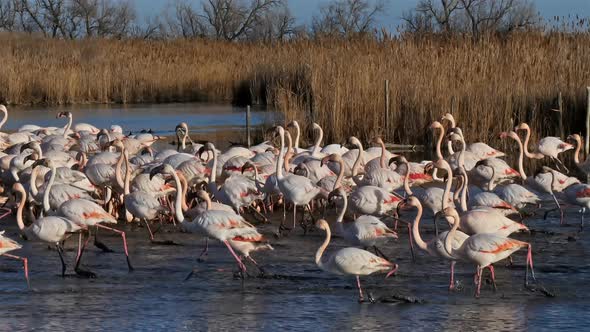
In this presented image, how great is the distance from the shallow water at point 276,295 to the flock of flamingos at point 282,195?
0.72 ft

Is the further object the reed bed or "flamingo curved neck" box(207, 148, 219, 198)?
the reed bed

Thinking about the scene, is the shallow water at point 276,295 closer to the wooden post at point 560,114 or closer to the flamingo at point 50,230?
the flamingo at point 50,230

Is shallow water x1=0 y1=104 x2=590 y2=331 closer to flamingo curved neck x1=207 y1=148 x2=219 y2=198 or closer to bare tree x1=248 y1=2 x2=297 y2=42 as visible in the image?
flamingo curved neck x1=207 y1=148 x2=219 y2=198

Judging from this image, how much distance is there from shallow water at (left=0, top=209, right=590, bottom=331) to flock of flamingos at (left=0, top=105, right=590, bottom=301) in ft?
0.72

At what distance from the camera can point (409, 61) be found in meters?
19.4

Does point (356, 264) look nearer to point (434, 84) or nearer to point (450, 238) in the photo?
point (450, 238)

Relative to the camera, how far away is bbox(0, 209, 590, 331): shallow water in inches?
303

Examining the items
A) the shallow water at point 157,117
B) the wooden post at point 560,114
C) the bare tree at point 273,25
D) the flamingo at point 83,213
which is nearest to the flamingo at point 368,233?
the flamingo at point 83,213

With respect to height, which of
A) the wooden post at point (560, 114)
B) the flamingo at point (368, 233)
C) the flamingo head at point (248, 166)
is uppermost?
the wooden post at point (560, 114)

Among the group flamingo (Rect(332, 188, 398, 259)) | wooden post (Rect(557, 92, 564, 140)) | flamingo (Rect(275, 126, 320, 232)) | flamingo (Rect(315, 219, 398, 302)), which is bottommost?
flamingo (Rect(315, 219, 398, 302))

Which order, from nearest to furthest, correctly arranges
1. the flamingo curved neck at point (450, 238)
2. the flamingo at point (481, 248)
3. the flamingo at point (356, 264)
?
the flamingo at point (356, 264) < the flamingo at point (481, 248) < the flamingo curved neck at point (450, 238)

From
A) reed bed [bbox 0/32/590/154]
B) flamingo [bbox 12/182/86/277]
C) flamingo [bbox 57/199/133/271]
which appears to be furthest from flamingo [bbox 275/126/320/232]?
reed bed [bbox 0/32/590/154]

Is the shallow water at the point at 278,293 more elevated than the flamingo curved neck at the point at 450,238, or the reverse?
the flamingo curved neck at the point at 450,238

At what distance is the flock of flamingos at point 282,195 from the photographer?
9.11 meters
